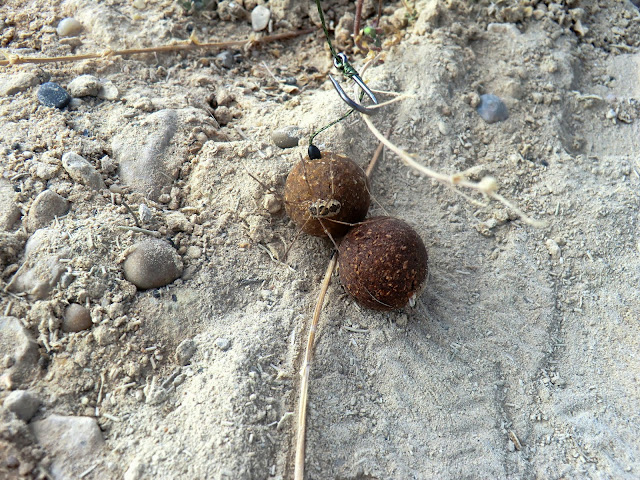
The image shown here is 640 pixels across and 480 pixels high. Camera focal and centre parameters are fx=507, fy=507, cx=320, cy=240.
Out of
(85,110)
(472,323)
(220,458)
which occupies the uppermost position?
(85,110)

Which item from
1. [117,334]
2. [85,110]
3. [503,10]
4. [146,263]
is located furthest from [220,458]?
[503,10]

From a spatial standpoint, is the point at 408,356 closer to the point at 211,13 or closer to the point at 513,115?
the point at 513,115

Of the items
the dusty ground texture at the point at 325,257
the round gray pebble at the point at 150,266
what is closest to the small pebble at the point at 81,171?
the dusty ground texture at the point at 325,257

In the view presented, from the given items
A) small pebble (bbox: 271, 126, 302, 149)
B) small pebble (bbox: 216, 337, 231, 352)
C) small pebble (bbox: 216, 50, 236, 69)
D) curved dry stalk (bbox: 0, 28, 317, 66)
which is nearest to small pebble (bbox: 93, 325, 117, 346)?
small pebble (bbox: 216, 337, 231, 352)

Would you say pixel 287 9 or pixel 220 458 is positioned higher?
pixel 287 9

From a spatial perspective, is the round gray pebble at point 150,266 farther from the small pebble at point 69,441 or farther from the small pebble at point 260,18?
the small pebble at point 260,18

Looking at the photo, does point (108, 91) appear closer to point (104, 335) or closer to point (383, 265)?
point (104, 335)
